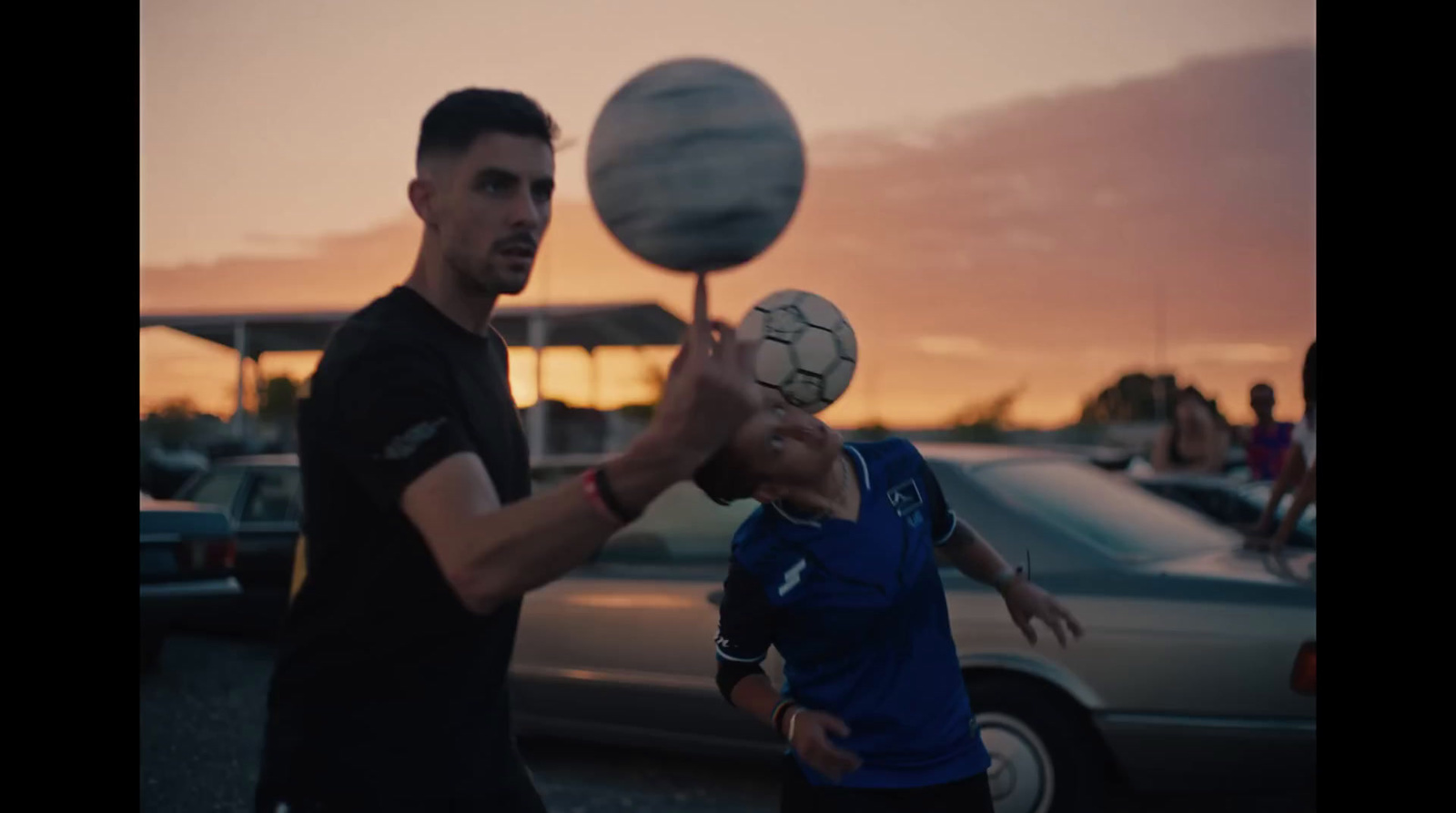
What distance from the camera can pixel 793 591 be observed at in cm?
296

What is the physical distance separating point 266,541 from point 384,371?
8301mm

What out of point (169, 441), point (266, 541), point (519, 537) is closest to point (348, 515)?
point (519, 537)

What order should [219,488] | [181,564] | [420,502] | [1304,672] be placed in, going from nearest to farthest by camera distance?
[420,502]
[1304,672]
[181,564]
[219,488]

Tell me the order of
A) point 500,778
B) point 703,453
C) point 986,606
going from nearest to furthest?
point 703,453 < point 500,778 < point 986,606

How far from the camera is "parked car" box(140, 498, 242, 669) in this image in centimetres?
842

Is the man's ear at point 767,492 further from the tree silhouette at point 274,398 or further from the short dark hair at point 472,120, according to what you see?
the tree silhouette at point 274,398

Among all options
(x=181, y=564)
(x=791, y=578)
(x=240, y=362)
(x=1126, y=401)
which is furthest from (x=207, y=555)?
(x=1126, y=401)

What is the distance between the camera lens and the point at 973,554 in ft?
10.9

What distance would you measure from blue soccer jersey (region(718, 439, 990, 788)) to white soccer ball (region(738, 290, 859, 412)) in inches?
12.4

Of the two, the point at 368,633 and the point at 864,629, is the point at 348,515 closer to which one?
the point at 368,633

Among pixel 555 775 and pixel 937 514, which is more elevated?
pixel 937 514

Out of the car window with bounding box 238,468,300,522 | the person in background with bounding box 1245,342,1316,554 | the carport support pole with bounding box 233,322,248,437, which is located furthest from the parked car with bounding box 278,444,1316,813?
the carport support pole with bounding box 233,322,248,437

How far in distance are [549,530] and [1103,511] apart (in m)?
4.20

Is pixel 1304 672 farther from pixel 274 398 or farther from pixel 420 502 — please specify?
pixel 274 398
